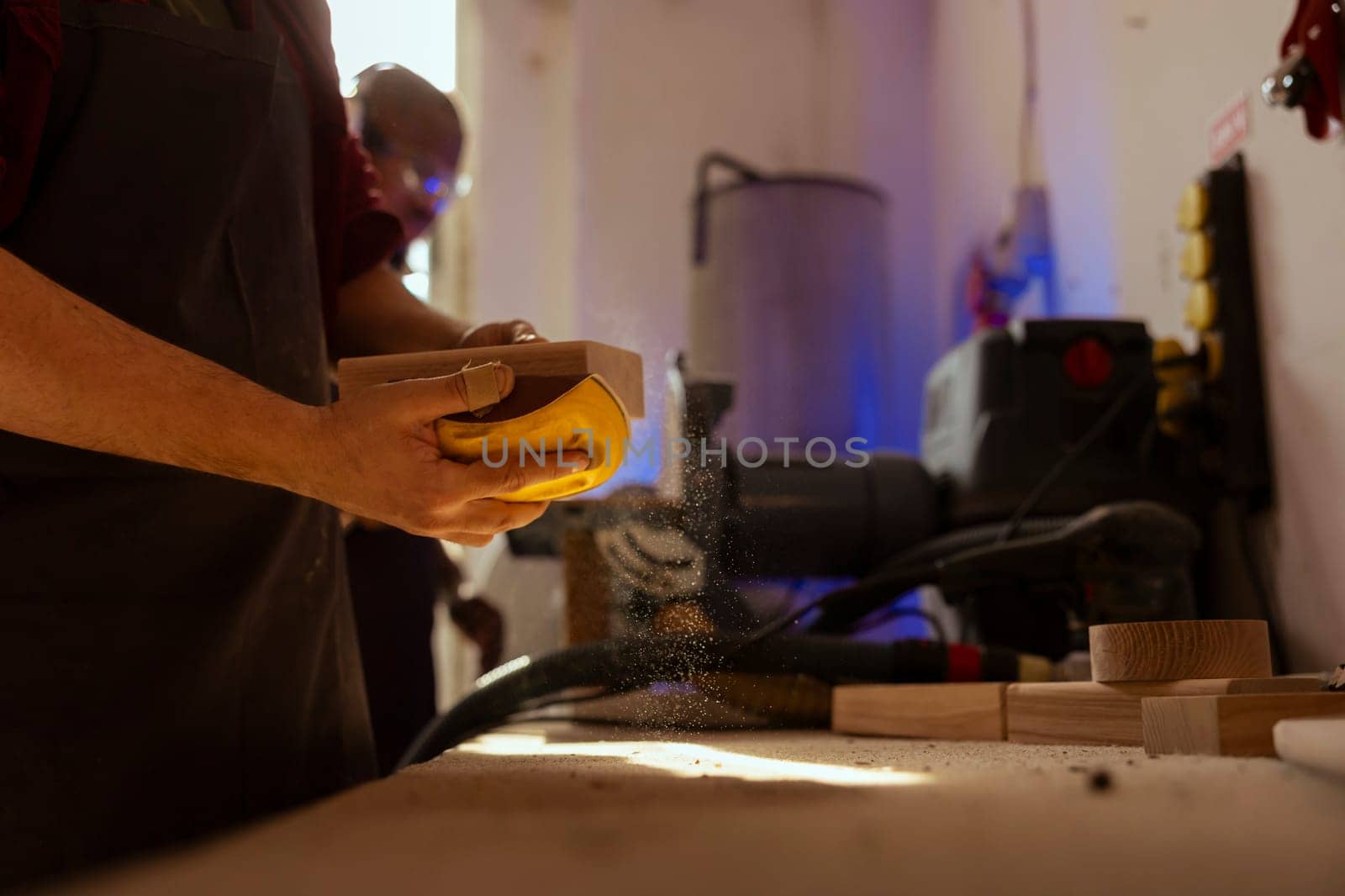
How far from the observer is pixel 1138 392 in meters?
1.32

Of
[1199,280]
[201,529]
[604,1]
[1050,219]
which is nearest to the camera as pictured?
[201,529]

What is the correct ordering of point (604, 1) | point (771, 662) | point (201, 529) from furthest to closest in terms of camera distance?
point (604, 1), point (771, 662), point (201, 529)

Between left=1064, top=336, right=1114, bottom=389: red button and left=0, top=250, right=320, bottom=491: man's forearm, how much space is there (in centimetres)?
103

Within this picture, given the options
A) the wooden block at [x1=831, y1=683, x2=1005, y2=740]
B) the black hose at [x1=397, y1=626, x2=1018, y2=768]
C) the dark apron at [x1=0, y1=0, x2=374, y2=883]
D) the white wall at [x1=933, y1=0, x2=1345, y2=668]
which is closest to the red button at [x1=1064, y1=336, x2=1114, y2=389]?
the white wall at [x1=933, y1=0, x2=1345, y2=668]

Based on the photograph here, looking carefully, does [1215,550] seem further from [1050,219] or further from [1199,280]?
[1050,219]

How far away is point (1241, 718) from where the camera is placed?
1.67ft

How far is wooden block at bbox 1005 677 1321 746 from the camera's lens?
598 mm

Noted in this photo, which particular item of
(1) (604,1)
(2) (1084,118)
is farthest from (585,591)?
(1) (604,1)

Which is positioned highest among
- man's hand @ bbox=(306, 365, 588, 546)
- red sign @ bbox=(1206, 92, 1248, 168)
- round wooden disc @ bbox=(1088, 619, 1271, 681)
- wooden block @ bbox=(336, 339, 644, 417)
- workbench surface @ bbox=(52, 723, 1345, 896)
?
red sign @ bbox=(1206, 92, 1248, 168)

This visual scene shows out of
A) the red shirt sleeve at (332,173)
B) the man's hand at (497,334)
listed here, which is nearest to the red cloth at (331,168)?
the red shirt sleeve at (332,173)

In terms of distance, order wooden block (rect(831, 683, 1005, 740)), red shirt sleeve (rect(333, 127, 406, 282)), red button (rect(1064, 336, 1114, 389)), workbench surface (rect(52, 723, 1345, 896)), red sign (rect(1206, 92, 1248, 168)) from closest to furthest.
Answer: workbench surface (rect(52, 723, 1345, 896)) < wooden block (rect(831, 683, 1005, 740)) < red shirt sleeve (rect(333, 127, 406, 282)) < red sign (rect(1206, 92, 1248, 168)) < red button (rect(1064, 336, 1114, 389))

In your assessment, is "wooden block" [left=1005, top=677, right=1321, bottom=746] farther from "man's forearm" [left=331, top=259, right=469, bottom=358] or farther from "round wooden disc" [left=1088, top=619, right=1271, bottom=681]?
"man's forearm" [left=331, top=259, right=469, bottom=358]

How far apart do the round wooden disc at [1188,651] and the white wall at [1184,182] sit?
48 cm

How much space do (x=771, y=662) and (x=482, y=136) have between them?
8.63 feet
